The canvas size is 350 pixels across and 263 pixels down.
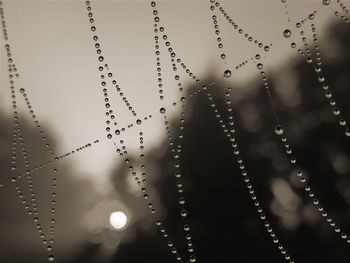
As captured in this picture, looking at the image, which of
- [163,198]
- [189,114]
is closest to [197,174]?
[163,198]

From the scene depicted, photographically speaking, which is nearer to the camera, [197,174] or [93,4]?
[93,4]

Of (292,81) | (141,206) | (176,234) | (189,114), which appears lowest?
(176,234)

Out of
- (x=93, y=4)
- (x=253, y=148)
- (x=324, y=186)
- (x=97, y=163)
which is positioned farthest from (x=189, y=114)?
Result: (x=93, y=4)

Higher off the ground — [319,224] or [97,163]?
[97,163]

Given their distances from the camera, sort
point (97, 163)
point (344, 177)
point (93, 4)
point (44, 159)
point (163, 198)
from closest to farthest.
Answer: point (93, 4) → point (97, 163) → point (44, 159) → point (344, 177) → point (163, 198)

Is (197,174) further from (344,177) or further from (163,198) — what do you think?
(344,177)

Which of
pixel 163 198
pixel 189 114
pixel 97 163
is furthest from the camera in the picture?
pixel 189 114

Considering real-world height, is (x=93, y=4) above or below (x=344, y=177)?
above

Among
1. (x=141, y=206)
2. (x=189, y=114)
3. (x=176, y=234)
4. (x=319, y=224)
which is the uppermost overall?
(x=189, y=114)

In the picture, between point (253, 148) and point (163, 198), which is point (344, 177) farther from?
point (163, 198)
